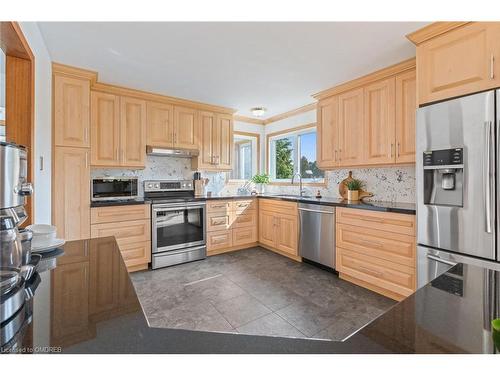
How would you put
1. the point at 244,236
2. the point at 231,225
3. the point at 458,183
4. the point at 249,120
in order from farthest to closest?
the point at 249,120 < the point at 244,236 < the point at 231,225 < the point at 458,183

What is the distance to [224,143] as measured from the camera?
164 inches

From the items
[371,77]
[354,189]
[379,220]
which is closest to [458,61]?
[371,77]

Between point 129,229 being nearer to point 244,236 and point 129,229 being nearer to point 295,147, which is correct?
point 244,236

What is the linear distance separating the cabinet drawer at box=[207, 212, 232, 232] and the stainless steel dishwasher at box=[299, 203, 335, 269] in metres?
1.14

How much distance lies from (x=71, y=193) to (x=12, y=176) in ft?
7.85

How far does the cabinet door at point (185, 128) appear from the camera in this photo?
3671 mm

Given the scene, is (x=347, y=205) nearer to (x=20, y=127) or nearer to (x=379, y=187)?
(x=379, y=187)

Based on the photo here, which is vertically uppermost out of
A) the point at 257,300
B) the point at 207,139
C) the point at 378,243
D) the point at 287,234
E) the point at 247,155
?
the point at 207,139

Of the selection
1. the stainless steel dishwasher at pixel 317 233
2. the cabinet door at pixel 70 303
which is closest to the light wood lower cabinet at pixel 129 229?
the stainless steel dishwasher at pixel 317 233

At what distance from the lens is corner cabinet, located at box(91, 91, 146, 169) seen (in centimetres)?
307

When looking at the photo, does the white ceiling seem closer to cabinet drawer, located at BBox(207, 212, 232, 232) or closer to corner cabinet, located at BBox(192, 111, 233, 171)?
corner cabinet, located at BBox(192, 111, 233, 171)

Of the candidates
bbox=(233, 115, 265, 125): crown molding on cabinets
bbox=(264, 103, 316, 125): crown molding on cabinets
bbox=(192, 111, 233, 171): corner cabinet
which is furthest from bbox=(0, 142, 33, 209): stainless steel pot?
bbox=(233, 115, 265, 125): crown molding on cabinets

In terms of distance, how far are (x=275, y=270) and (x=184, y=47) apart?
2.64m

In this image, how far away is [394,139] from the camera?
2621mm
